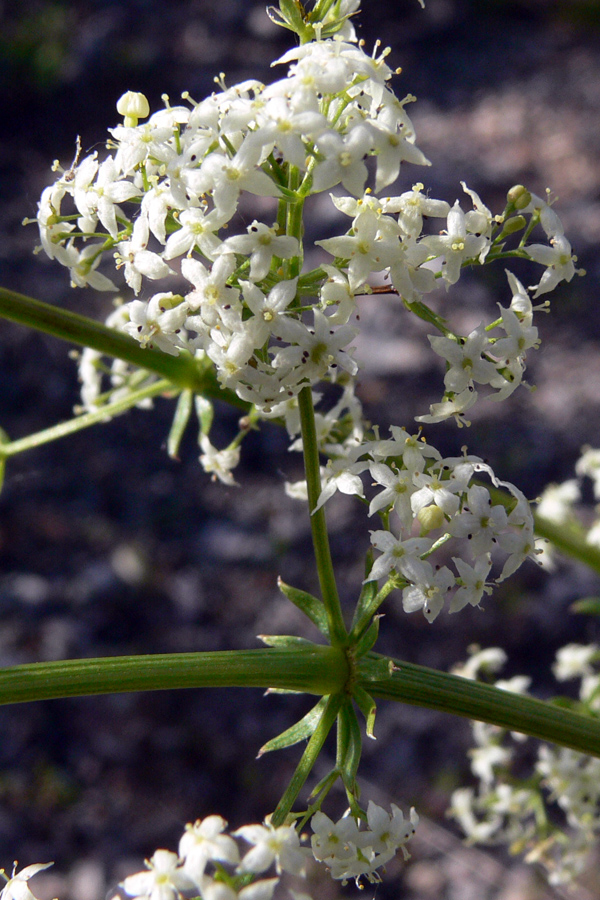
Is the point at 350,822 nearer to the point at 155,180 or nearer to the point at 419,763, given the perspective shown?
the point at 155,180

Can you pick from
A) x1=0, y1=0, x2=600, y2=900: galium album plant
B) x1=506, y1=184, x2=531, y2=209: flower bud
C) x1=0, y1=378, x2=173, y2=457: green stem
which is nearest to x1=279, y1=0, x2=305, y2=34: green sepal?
x1=0, y1=0, x2=600, y2=900: galium album plant

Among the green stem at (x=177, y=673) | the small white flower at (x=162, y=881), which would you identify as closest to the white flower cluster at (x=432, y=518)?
the green stem at (x=177, y=673)

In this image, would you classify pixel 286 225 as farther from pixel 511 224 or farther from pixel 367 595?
pixel 367 595

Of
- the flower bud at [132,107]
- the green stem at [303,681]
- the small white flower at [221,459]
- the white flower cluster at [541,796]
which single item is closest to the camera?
the green stem at [303,681]

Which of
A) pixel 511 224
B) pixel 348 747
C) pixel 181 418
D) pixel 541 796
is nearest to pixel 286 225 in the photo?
pixel 511 224

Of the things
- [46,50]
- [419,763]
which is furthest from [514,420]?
[46,50]

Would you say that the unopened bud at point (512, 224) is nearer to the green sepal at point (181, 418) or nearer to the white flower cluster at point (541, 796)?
the green sepal at point (181, 418)

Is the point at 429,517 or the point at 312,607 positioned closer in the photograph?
the point at 429,517
